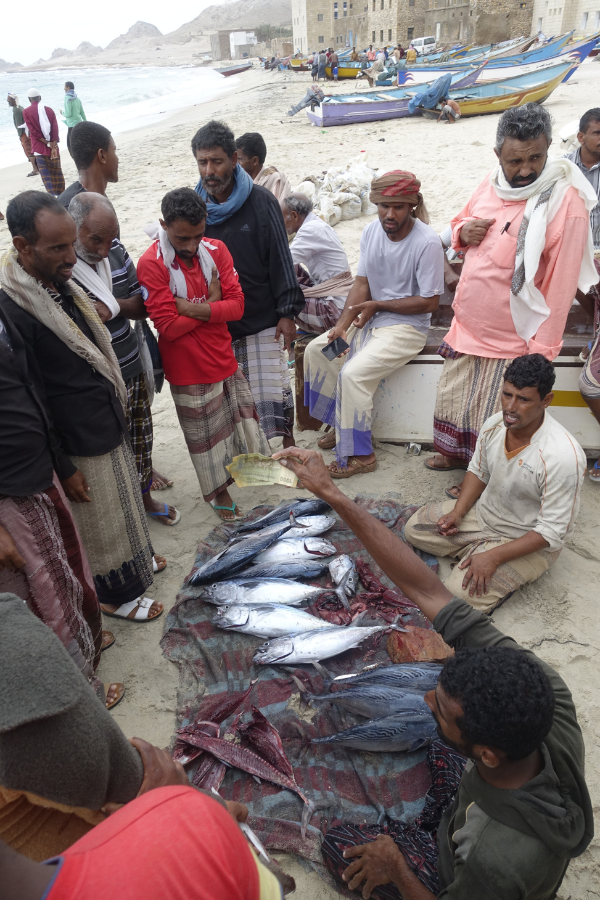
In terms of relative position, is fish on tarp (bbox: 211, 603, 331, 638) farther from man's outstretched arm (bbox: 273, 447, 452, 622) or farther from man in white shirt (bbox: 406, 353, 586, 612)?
man's outstretched arm (bbox: 273, 447, 452, 622)

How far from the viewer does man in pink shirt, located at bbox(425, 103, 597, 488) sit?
3.09m

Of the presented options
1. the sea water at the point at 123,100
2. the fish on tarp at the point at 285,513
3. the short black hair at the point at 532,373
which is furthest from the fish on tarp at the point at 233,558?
the sea water at the point at 123,100

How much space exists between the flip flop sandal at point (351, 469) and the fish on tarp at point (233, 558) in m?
0.87

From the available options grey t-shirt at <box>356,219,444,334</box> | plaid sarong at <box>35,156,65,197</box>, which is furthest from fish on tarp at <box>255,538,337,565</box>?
plaid sarong at <box>35,156,65,197</box>

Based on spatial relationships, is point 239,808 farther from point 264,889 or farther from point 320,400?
point 320,400

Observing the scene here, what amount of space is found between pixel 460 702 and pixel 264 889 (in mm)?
733

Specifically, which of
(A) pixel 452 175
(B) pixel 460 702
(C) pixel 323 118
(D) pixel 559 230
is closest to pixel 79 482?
(B) pixel 460 702

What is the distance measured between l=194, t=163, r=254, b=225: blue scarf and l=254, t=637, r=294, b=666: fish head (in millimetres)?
2608

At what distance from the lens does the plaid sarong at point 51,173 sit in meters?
11.5

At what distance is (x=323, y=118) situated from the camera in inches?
717

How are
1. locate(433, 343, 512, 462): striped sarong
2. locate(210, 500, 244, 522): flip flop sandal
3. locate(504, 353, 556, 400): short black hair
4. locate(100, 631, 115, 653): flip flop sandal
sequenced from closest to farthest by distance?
1. locate(504, 353, 556, 400): short black hair
2. locate(100, 631, 115, 653): flip flop sandal
3. locate(433, 343, 512, 462): striped sarong
4. locate(210, 500, 244, 522): flip flop sandal

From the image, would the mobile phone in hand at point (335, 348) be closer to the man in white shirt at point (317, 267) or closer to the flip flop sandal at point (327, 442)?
the man in white shirt at point (317, 267)

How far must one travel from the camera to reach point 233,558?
3305 millimetres

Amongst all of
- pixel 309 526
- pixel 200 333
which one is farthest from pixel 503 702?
pixel 200 333
